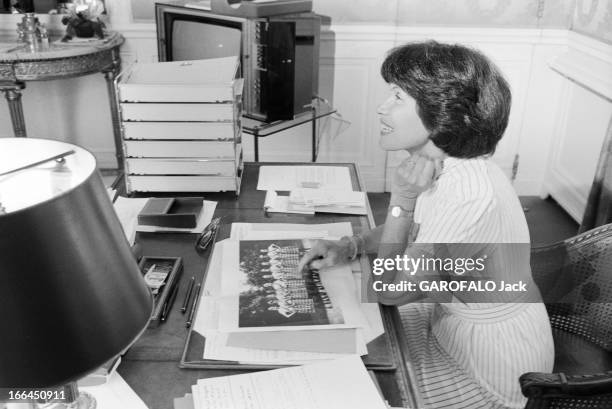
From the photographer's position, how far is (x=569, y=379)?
99 centimetres

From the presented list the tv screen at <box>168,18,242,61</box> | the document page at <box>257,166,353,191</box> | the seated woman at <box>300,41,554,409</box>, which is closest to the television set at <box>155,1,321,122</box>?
the tv screen at <box>168,18,242,61</box>

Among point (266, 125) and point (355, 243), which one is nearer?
point (355, 243)

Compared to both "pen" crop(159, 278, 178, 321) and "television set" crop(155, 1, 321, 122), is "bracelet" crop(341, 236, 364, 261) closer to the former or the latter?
"pen" crop(159, 278, 178, 321)

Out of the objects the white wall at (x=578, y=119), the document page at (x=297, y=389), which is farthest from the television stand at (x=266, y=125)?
the document page at (x=297, y=389)

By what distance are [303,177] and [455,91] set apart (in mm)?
655

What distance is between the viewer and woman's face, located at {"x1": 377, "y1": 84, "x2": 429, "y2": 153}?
4.04 ft

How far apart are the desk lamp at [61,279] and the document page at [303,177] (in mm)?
1073

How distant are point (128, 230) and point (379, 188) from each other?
7.56ft

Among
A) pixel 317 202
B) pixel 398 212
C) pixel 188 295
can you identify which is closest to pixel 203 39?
pixel 317 202

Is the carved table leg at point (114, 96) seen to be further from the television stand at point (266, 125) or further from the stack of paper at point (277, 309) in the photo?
Result: the stack of paper at point (277, 309)

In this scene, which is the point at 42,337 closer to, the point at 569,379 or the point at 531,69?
the point at 569,379

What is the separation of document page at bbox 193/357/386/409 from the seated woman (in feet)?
0.84

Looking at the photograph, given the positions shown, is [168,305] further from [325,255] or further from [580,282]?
[580,282]

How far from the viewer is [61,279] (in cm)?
52
